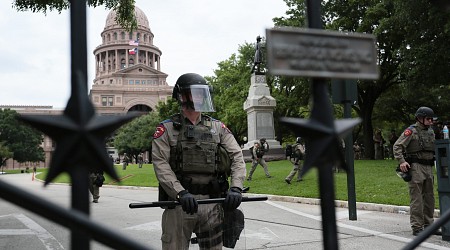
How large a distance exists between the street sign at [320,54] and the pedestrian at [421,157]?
689 cm

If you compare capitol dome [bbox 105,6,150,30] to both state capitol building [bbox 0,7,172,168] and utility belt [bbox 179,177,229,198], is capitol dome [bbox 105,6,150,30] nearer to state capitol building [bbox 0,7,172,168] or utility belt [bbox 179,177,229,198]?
state capitol building [bbox 0,7,172,168]

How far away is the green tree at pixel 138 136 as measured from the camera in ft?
266

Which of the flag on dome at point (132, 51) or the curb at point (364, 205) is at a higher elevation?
the flag on dome at point (132, 51)

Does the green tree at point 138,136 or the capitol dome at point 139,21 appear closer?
the green tree at point 138,136

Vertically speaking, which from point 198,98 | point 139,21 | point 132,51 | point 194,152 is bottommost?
point 194,152

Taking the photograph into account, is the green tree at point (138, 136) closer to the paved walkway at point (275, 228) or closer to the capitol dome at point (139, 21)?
the capitol dome at point (139, 21)

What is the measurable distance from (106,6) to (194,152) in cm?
790

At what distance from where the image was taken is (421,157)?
760cm

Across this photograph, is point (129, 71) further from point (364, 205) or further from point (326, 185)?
point (326, 185)

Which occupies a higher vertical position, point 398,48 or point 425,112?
point 398,48

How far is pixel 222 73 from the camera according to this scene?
179 ft

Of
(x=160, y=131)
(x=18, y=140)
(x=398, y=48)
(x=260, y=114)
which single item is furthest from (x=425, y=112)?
(x=18, y=140)

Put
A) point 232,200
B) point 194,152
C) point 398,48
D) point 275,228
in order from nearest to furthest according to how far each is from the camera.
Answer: point 232,200
point 194,152
point 275,228
point 398,48

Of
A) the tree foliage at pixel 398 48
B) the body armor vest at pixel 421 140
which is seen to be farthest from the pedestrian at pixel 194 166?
the tree foliage at pixel 398 48
